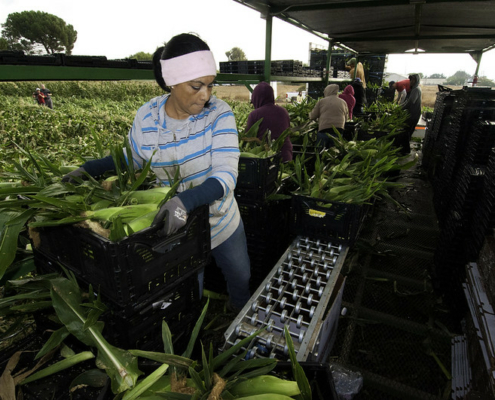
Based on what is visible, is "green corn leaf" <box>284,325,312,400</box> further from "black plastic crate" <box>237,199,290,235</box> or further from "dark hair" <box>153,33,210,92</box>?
"black plastic crate" <box>237,199,290,235</box>

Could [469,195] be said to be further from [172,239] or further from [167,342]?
[167,342]

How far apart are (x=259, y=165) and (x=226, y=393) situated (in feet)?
5.84

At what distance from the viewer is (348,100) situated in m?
6.82

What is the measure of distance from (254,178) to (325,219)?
0.65 metres

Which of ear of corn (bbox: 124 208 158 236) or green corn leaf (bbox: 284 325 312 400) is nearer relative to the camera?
green corn leaf (bbox: 284 325 312 400)

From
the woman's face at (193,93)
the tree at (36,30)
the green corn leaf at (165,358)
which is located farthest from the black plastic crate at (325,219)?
the tree at (36,30)

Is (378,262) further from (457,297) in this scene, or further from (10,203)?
(10,203)

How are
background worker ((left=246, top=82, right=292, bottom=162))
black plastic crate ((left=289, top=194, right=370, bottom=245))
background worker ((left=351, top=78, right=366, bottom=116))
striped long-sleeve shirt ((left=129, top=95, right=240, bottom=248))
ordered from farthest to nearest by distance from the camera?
background worker ((left=351, top=78, right=366, bottom=116))
background worker ((left=246, top=82, right=292, bottom=162))
black plastic crate ((left=289, top=194, right=370, bottom=245))
striped long-sleeve shirt ((left=129, top=95, right=240, bottom=248))

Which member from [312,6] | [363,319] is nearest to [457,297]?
[363,319]

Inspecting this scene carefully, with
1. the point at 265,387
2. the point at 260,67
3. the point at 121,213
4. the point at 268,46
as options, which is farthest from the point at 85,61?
the point at 260,67

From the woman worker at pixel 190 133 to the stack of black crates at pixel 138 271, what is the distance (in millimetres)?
255

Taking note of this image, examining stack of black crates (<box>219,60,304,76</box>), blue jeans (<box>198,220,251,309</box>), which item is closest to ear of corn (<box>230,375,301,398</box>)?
blue jeans (<box>198,220,251,309</box>)

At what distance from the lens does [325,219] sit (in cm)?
238

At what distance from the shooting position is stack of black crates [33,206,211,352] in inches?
47.5
